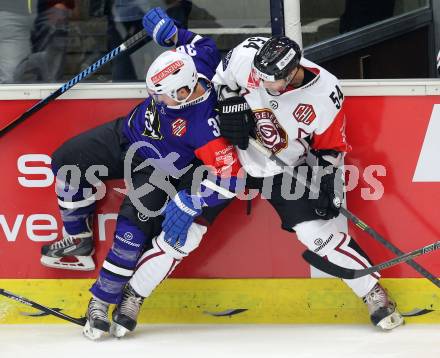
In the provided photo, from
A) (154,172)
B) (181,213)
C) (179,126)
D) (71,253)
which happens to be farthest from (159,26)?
(71,253)

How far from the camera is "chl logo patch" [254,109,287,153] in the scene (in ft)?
12.2

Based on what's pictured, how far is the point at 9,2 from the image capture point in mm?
4066

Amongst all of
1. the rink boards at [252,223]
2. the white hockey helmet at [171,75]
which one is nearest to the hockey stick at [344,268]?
the rink boards at [252,223]

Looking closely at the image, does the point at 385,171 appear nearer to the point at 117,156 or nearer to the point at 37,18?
the point at 117,156

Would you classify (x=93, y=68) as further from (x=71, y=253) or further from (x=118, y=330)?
(x=118, y=330)

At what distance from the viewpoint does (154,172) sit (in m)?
3.90

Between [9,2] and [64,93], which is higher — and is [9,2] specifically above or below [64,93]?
above

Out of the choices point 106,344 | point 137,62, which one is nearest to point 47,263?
point 106,344

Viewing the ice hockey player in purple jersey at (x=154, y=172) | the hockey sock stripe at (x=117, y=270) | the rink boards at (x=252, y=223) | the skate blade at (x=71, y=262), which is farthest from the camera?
the skate blade at (x=71, y=262)

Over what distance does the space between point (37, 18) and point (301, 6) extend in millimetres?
1004

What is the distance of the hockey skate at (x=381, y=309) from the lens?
12.7 ft

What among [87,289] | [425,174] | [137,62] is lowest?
[87,289]

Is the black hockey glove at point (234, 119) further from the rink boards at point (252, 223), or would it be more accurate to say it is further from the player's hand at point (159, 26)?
the rink boards at point (252, 223)

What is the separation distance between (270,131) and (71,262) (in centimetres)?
95
